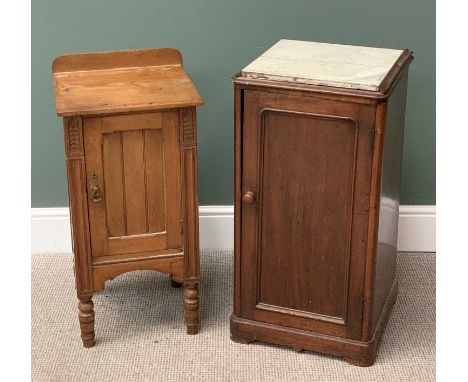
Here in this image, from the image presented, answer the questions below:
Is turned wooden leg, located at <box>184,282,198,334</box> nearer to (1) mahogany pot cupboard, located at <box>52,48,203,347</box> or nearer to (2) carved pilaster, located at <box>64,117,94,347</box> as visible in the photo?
(1) mahogany pot cupboard, located at <box>52,48,203,347</box>

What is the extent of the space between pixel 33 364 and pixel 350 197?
1049mm

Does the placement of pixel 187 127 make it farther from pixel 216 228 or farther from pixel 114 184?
pixel 216 228

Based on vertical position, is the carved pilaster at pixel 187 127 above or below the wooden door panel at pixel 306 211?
above

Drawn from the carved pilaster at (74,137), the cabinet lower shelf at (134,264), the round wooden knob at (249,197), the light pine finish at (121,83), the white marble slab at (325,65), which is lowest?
the cabinet lower shelf at (134,264)

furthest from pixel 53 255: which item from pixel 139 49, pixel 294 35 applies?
pixel 294 35

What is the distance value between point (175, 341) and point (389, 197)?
0.79 meters

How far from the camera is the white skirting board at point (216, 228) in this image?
298cm

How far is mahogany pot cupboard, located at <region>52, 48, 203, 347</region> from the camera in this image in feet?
7.40

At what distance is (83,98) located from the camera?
2287 mm

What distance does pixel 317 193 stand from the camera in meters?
2.26

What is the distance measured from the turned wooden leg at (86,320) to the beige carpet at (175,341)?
3 cm

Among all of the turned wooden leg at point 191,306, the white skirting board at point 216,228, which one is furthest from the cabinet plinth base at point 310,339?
the white skirting board at point 216,228

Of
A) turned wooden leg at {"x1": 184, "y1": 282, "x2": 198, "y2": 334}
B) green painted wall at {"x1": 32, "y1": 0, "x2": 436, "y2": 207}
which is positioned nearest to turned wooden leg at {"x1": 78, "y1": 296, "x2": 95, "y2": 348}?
turned wooden leg at {"x1": 184, "y1": 282, "x2": 198, "y2": 334}

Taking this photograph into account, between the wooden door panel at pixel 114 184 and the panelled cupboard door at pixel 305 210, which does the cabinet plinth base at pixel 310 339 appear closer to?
the panelled cupboard door at pixel 305 210
